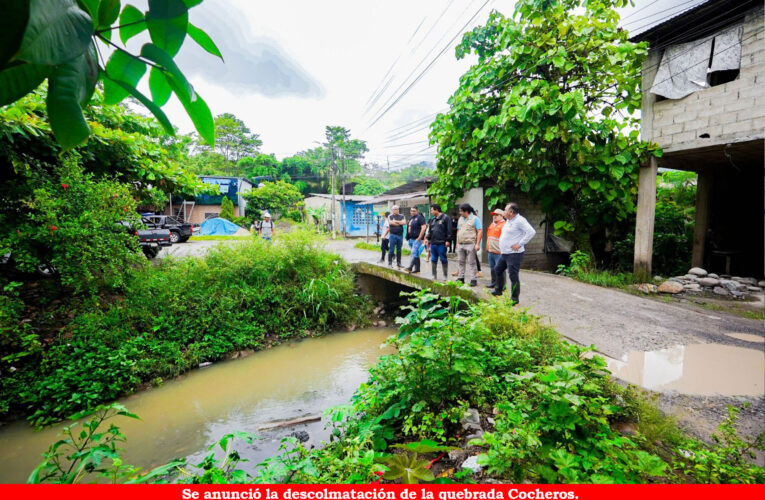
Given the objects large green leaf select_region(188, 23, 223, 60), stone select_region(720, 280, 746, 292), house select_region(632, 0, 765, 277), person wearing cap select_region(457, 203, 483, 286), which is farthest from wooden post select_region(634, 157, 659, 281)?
large green leaf select_region(188, 23, 223, 60)

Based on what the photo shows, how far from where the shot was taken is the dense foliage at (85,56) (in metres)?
0.40

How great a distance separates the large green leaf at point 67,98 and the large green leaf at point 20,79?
2 cm

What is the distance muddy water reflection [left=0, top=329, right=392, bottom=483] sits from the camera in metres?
3.91

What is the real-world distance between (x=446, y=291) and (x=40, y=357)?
6.23 meters

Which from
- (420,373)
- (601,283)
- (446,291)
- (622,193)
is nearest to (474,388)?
(420,373)

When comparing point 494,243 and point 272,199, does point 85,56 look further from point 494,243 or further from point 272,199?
point 272,199

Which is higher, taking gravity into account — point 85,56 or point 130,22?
point 130,22

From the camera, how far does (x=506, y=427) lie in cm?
220

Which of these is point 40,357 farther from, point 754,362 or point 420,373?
point 754,362

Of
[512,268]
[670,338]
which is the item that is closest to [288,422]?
[512,268]

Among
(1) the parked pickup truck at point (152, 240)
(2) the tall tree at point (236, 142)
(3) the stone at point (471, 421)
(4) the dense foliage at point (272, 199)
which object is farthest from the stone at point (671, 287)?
(2) the tall tree at point (236, 142)

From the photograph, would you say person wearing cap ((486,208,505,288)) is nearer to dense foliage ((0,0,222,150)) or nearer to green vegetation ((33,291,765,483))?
green vegetation ((33,291,765,483))

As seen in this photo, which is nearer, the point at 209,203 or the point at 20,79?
the point at 20,79

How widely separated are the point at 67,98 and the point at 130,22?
24 centimetres
